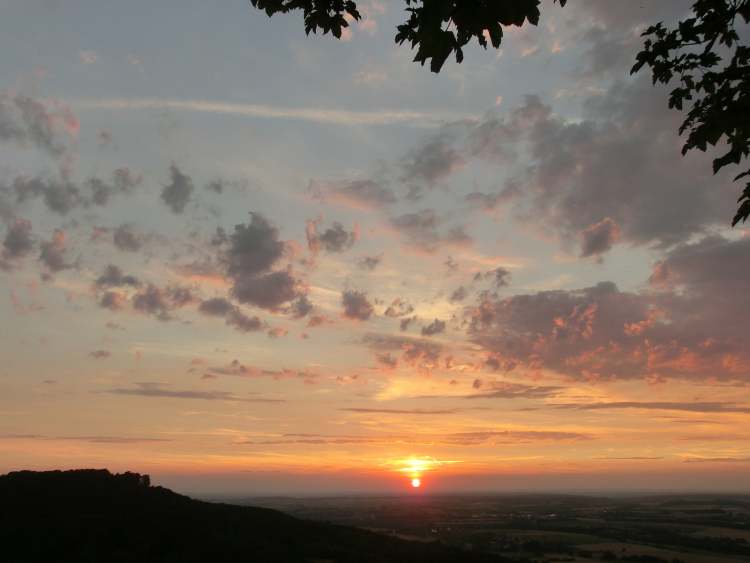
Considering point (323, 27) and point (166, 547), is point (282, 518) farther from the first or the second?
point (323, 27)

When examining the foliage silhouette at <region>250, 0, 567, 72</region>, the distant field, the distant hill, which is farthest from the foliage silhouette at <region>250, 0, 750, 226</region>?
the distant field

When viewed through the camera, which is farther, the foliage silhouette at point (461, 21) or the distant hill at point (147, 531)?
the distant hill at point (147, 531)

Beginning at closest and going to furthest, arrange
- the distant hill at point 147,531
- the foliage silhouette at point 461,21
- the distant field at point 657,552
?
1. the foliage silhouette at point 461,21
2. the distant hill at point 147,531
3. the distant field at point 657,552

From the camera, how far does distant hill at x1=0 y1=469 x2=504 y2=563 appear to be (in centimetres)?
5712

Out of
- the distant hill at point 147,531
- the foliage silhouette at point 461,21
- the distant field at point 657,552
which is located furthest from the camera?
the distant field at point 657,552

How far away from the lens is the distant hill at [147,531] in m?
57.1

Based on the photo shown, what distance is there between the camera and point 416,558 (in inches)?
3369

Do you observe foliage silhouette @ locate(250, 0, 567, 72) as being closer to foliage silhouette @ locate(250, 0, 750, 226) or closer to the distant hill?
foliage silhouette @ locate(250, 0, 750, 226)

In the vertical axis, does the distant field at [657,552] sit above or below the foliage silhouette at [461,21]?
below

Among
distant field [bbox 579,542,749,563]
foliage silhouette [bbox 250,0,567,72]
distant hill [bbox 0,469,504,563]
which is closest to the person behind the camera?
foliage silhouette [bbox 250,0,567,72]

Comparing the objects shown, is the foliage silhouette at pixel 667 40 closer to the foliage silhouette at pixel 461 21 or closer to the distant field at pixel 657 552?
the foliage silhouette at pixel 461 21

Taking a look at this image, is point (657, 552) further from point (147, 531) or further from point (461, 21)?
point (461, 21)

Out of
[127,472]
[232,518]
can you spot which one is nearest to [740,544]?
[232,518]

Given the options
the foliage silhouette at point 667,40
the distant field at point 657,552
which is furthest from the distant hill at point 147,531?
the distant field at point 657,552
